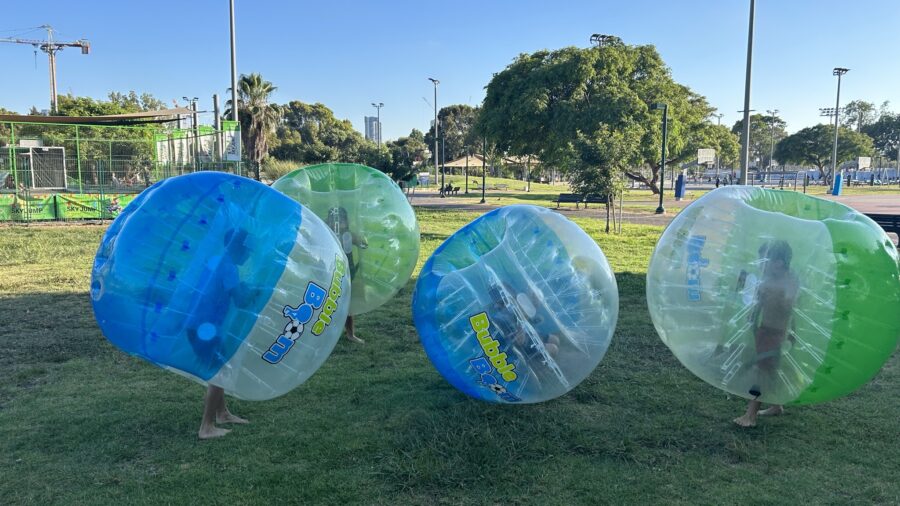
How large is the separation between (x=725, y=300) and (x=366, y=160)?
77.2 ft

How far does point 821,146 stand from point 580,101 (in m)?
48.0

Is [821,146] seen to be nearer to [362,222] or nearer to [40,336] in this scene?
[362,222]

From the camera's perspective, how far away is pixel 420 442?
13.7ft

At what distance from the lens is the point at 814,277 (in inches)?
154

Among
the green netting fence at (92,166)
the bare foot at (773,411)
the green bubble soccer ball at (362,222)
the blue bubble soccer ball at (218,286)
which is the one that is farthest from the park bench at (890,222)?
the green netting fence at (92,166)

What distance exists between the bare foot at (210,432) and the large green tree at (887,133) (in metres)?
100

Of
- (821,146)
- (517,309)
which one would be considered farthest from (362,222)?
(821,146)

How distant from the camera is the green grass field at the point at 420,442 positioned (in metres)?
3.62

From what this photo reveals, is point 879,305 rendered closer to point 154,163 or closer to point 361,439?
point 361,439

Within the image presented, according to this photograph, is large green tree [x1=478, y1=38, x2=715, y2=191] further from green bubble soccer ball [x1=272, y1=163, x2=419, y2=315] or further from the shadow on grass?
the shadow on grass

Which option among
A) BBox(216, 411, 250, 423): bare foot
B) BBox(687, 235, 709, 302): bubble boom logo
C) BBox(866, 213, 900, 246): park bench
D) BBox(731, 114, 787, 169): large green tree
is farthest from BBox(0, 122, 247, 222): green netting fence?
BBox(731, 114, 787, 169): large green tree

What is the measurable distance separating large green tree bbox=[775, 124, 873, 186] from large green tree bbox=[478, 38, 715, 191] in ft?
132

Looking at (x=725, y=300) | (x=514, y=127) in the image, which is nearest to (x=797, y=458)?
(x=725, y=300)

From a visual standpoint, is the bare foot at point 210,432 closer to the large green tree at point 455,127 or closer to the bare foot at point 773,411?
the bare foot at point 773,411
